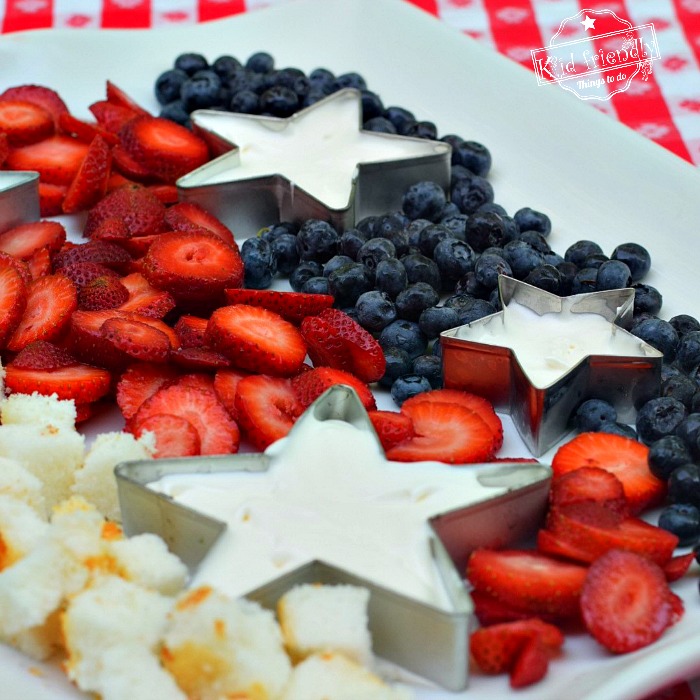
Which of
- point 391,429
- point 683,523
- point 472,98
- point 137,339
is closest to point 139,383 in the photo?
point 137,339

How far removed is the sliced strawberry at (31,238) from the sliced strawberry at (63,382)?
1.42 feet

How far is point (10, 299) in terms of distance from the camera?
1.98 m

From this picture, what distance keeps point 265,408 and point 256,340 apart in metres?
0.16

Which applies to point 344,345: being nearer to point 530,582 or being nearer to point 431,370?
point 431,370

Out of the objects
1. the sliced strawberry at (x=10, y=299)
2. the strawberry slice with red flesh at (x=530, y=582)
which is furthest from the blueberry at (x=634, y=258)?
the sliced strawberry at (x=10, y=299)

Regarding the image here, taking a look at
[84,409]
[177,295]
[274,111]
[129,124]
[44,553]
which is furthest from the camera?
[274,111]

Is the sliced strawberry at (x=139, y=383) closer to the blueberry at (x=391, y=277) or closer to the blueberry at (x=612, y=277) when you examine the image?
the blueberry at (x=391, y=277)

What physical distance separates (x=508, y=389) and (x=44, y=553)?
2.93ft

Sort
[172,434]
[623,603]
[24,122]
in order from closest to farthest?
[623,603]
[172,434]
[24,122]

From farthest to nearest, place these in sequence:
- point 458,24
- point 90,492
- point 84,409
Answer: point 458,24 < point 84,409 < point 90,492

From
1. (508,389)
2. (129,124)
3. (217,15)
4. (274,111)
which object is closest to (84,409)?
(508,389)

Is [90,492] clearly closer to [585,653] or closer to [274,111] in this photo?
[585,653]

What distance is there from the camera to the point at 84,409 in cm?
188

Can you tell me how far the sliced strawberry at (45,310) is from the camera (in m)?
1.96
